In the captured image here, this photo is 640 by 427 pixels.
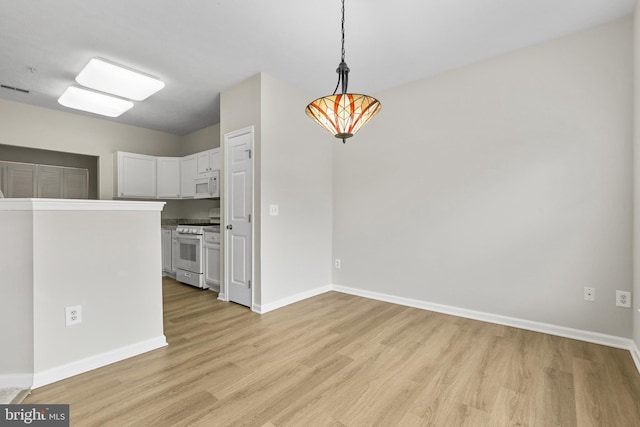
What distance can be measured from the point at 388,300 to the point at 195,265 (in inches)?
109

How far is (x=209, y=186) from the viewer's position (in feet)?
15.5

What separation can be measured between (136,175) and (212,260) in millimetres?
2229

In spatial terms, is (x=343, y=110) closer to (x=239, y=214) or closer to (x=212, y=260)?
(x=239, y=214)

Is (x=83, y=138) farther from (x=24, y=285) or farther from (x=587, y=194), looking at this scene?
(x=587, y=194)

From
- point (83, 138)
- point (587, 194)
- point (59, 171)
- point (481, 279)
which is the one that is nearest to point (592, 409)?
point (481, 279)

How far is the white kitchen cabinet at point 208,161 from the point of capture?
4.62 metres

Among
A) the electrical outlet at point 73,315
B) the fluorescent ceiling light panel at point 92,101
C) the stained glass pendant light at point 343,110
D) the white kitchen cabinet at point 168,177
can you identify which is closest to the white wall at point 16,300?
the electrical outlet at point 73,315

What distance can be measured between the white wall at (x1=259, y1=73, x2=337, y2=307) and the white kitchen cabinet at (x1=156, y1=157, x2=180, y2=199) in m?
2.77

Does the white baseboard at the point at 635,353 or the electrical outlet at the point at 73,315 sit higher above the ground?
the electrical outlet at the point at 73,315

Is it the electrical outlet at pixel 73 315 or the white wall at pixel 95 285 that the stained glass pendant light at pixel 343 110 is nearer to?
the white wall at pixel 95 285

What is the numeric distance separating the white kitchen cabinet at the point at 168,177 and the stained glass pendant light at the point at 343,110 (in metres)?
4.18

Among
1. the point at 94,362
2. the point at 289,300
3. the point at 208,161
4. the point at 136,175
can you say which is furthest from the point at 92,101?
the point at 289,300

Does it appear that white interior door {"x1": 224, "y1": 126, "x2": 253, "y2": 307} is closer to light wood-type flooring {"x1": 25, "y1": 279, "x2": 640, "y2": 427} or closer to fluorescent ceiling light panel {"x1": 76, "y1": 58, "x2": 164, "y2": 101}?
light wood-type flooring {"x1": 25, "y1": 279, "x2": 640, "y2": 427}

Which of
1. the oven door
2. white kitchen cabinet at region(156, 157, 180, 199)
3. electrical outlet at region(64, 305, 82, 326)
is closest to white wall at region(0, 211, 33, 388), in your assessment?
electrical outlet at region(64, 305, 82, 326)
